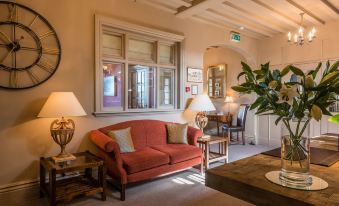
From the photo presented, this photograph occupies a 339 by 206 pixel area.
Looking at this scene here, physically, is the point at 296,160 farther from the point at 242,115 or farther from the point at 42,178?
the point at 242,115

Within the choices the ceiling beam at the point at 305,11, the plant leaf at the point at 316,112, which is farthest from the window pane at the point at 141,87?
the plant leaf at the point at 316,112

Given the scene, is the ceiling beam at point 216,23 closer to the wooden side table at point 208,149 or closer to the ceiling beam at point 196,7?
the ceiling beam at point 196,7

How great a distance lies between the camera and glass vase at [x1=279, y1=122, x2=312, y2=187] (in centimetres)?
122

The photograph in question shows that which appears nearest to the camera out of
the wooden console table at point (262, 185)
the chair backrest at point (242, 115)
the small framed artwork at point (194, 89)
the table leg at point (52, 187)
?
the wooden console table at point (262, 185)

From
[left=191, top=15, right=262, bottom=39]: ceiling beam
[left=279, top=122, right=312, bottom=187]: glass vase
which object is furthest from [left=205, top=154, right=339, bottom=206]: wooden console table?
[left=191, top=15, right=262, bottom=39]: ceiling beam

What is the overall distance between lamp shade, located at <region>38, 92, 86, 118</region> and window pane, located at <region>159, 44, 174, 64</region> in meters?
2.05

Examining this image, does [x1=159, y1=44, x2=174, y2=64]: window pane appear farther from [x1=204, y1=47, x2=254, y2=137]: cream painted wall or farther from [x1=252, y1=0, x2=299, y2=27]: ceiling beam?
[x1=204, y1=47, x2=254, y2=137]: cream painted wall

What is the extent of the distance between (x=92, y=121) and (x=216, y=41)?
128 inches

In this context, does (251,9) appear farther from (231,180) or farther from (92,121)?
(231,180)

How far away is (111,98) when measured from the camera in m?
3.81

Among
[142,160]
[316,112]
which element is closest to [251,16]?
[142,160]

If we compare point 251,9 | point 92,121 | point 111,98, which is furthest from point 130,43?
point 251,9

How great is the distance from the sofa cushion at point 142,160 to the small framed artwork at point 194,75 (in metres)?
1.91

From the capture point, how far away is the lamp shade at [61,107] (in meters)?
2.73
